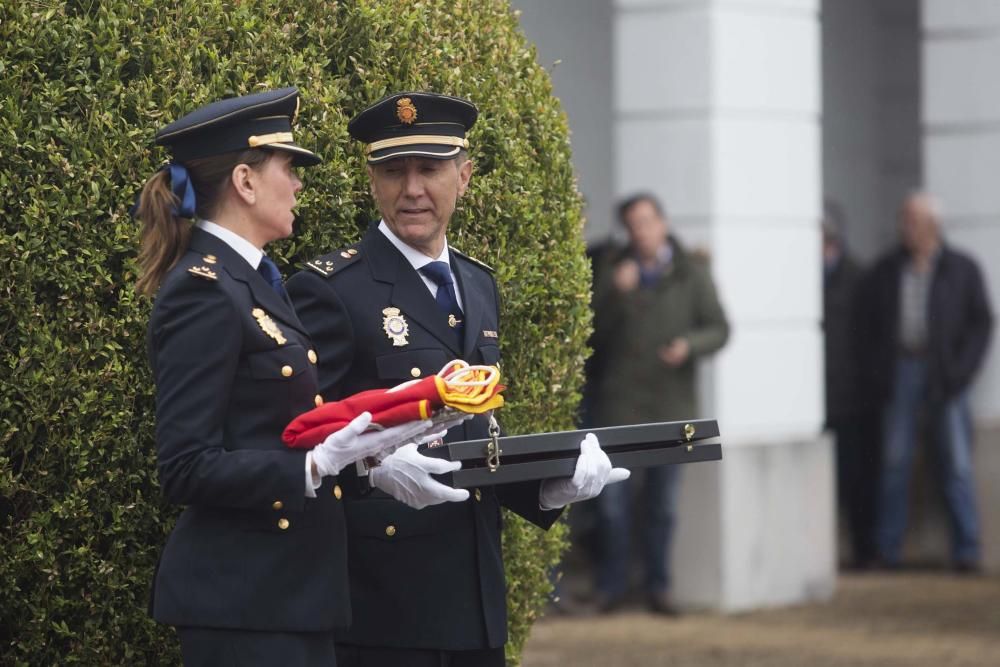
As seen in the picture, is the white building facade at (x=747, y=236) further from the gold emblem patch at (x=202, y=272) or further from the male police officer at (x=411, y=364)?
the gold emblem patch at (x=202, y=272)

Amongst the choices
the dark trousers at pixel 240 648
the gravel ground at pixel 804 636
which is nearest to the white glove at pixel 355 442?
the dark trousers at pixel 240 648

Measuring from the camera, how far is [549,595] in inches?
185

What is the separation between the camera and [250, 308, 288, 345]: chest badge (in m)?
3.29

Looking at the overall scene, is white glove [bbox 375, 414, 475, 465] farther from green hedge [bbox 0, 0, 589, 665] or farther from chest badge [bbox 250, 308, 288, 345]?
green hedge [bbox 0, 0, 589, 665]

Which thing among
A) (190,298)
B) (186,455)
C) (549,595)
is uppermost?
(190,298)

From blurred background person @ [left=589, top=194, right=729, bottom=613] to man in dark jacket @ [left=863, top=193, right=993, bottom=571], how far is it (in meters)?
2.01

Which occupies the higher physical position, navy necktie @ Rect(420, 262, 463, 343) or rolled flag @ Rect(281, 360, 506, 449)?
navy necktie @ Rect(420, 262, 463, 343)

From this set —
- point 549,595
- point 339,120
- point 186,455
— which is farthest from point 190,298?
point 549,595

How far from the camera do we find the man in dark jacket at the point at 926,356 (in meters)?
9.88

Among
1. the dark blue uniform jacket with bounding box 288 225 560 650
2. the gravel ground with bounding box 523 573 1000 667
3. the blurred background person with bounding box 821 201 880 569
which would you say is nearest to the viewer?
the dark blue uniform jacket with bounding box 288 225 560 650

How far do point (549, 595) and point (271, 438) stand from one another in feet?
5.19

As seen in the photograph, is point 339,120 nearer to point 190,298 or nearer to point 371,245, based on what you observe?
point 371,245

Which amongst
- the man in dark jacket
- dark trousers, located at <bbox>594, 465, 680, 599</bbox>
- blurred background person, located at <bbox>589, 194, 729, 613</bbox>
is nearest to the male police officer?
blurred background person, located at <bbox>589, 194, 729, 613</bbox>

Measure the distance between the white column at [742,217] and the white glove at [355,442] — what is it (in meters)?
5.37
